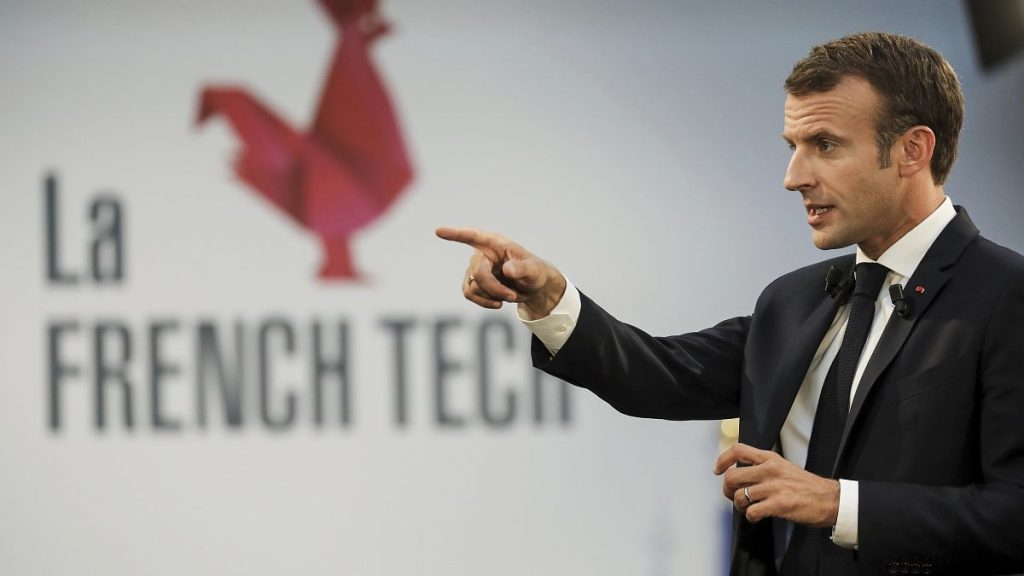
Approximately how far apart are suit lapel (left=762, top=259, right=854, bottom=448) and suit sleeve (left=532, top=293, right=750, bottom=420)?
14 cm

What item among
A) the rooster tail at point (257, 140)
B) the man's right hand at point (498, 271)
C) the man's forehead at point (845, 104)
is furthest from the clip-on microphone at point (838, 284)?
the rooster tail at point (257, 140)

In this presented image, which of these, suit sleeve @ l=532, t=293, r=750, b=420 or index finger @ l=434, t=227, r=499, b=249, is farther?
suit sleeve @ l=532, t=293, r=750, b=420

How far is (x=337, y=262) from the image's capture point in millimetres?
3525

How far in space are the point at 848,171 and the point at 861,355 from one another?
0.88 feet

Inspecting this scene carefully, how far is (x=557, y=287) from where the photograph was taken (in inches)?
67.1

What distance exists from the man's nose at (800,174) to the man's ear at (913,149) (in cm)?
13

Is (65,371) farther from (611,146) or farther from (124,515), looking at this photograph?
(611,146)

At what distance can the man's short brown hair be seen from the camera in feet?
5.65

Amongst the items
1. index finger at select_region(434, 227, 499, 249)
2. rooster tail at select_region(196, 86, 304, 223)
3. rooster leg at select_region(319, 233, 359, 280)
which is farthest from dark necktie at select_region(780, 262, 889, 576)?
rooster tail at select_region(196, 86, 304, 223)

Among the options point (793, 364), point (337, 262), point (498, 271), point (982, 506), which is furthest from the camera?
point (337, 262)

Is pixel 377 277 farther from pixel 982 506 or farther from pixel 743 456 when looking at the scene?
pixel 982 506

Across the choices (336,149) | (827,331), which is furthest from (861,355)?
(336,149)

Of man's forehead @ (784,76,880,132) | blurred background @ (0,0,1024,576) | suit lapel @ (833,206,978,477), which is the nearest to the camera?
suit lapel @ (833,206,978,477)

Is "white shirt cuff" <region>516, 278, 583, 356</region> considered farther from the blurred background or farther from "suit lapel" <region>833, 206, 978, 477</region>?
the blurred background
